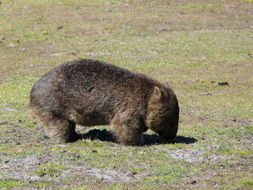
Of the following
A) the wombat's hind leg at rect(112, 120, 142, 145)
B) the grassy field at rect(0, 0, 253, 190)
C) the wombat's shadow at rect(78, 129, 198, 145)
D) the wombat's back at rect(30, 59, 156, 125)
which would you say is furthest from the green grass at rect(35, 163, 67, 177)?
the wombat's shadow at rect(78, 129, 198, 145)

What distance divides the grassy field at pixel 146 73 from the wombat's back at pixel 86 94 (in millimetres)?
613

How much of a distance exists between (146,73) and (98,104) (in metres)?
9.87

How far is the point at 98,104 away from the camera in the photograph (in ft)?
39.4

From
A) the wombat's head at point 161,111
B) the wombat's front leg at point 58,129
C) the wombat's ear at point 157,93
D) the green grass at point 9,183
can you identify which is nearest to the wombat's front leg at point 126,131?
the wombat's head at point 161,111

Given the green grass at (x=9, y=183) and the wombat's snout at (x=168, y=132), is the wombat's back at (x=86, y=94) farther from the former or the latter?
the green grass at (x=9, y=183)

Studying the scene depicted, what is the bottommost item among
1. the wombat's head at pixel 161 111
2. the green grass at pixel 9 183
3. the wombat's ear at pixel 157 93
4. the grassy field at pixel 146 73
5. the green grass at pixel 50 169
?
the grassy field at pixel 146 73

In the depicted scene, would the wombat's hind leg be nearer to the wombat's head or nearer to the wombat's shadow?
the wombat's shadow

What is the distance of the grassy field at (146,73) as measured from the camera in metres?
10.1

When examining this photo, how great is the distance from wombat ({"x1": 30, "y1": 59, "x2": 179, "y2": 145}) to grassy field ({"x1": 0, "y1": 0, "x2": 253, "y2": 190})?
381 mm

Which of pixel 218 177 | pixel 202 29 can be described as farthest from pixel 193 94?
pixel 202 29

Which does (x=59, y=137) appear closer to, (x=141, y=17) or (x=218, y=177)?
(x=218, y=177)

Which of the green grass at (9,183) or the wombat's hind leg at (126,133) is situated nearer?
the green grass at (9,183)

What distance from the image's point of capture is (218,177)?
32.9ft

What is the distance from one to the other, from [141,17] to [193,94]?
1292 centimetres
